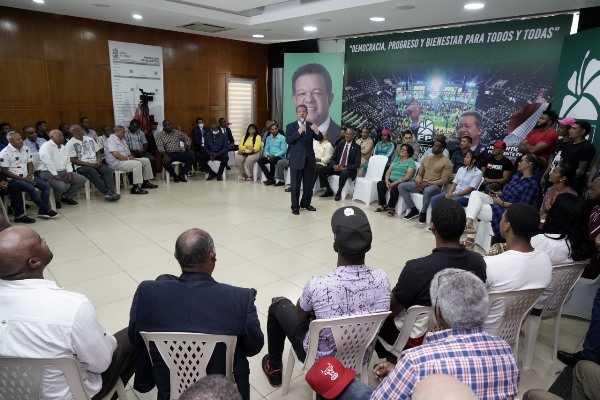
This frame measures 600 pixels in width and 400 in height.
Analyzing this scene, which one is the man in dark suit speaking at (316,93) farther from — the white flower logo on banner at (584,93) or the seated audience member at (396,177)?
the white flower logo on banner at (584,93)

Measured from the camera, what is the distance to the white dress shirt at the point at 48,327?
4.76 feet

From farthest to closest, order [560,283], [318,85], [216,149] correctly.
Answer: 1. [318,85]
2. [216,149]
3. [560,283]

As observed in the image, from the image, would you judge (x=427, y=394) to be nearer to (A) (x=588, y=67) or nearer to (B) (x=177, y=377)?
(B) (x=177, y=377)

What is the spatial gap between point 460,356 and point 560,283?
1.75 meters

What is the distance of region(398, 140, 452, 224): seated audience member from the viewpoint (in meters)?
5.63

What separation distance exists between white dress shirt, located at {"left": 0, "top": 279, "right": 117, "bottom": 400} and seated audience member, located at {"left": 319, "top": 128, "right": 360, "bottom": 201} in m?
5.57

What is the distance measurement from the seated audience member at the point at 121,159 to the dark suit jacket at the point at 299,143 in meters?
2.90

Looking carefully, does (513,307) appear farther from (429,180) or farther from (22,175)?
(22,175)

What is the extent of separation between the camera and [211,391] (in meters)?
0.84

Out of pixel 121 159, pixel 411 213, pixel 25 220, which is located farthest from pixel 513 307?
pixel 121 159

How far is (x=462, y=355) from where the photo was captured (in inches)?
47.9

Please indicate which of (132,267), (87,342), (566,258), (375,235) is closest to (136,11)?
(132,267)

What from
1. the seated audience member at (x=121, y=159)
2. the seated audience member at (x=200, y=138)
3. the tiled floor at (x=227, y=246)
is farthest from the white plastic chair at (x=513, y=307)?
the seated audience member at (x=200, y=138)

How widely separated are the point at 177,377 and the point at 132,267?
2539 millimetres
